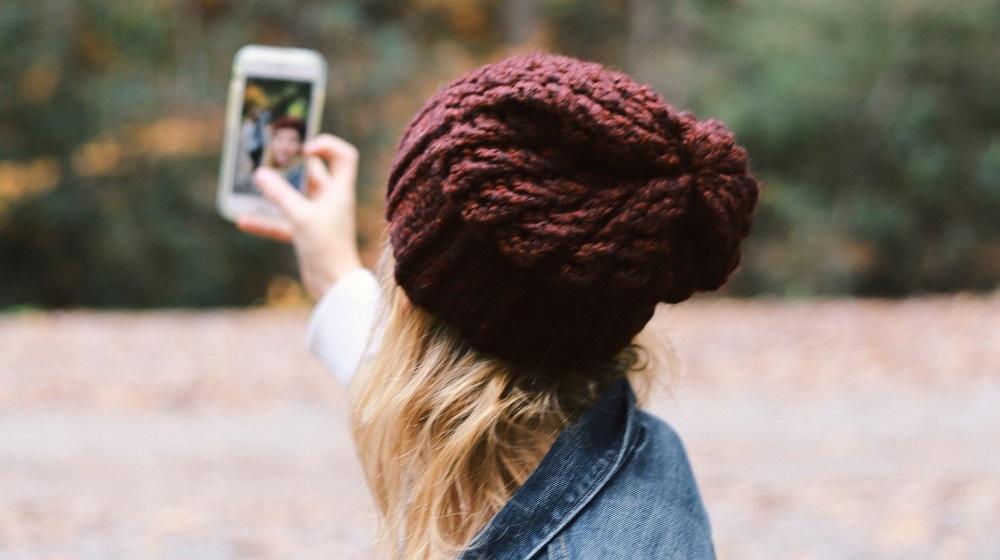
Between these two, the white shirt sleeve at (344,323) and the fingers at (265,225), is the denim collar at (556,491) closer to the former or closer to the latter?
the white shirt sleeve at (344,323)

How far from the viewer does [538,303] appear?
1.39 m

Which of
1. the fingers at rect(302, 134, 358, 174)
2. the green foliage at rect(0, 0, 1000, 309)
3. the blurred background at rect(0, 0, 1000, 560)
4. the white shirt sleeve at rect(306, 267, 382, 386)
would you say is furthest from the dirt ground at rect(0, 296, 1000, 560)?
the green foliage at rect(0, 0, 1000, 309)

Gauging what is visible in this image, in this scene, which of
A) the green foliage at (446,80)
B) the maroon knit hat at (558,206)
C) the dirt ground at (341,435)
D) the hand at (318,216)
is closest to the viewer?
the maroon knit hat at (558,206)

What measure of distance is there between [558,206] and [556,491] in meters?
0.36

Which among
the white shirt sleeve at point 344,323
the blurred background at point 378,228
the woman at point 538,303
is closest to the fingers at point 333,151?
the white shirt sleeve at point 344,323

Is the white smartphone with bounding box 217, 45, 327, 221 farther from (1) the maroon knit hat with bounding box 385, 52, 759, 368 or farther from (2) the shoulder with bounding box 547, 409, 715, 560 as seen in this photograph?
(2) the shoulder with bounding box 547, 409, 715, 560

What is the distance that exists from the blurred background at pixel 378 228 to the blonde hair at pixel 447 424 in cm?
555

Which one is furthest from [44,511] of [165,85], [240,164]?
[165,85]

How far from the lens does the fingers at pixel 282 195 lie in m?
2.10

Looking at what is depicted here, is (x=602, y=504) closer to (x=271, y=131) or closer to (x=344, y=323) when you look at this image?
(x=344, y=323)

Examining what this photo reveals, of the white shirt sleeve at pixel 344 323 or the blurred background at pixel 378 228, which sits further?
the blurred background at pixel 378 228

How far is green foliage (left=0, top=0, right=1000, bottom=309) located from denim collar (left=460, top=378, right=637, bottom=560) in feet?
53.1

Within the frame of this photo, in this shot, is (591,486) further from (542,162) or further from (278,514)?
(278,514)

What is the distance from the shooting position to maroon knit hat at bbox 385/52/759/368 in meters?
1.33
